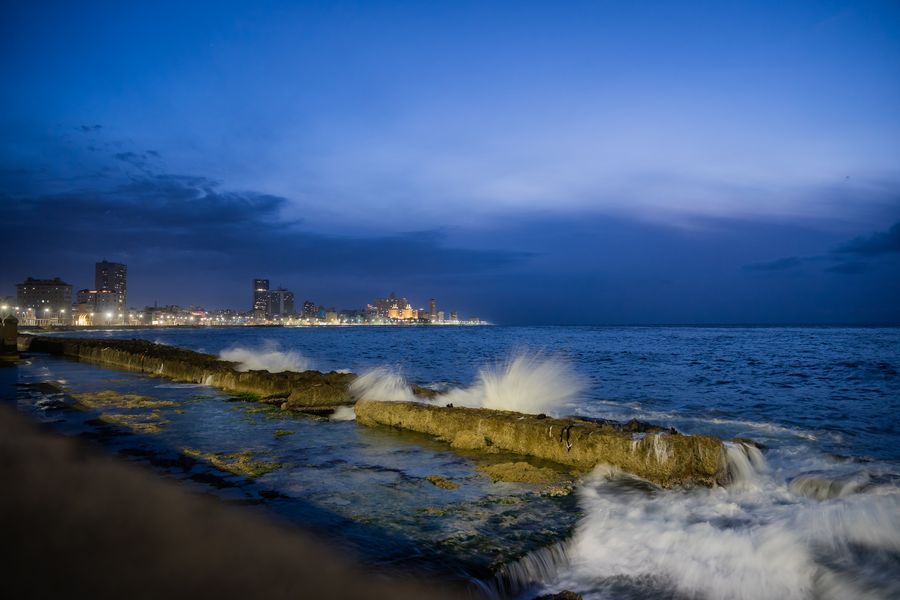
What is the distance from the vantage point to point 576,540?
5871 mm

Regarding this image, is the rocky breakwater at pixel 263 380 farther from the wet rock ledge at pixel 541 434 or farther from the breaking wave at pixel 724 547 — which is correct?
the breaking wave at pixel 724 547

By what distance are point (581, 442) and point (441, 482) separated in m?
2.79

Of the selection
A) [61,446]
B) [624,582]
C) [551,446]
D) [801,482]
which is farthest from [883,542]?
[61,446]

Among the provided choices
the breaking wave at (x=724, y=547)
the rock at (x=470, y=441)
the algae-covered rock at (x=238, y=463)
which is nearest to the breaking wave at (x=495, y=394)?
the rock at (x=470, y=441)

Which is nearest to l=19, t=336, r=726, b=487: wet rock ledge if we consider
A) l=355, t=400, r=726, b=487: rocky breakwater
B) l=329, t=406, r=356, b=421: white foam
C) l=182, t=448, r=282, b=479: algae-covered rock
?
l=355, t=400, r=726, b=487: rocky breakwater

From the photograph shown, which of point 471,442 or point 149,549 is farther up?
point 149,549

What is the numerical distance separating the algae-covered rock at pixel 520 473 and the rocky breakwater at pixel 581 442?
787 mm

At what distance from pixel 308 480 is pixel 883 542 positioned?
754 centimetres

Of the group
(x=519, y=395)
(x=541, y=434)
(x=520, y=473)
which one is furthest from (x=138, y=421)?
(x=519, y=395)

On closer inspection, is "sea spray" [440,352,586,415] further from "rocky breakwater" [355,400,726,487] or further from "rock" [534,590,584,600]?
"rock" [534,590,584,600]

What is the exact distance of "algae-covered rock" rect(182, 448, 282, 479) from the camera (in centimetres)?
807

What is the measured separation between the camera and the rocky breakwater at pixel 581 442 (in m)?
8.16

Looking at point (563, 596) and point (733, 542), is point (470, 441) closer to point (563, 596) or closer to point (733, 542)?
point (733, 542)

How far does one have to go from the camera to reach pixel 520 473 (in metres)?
8.23
